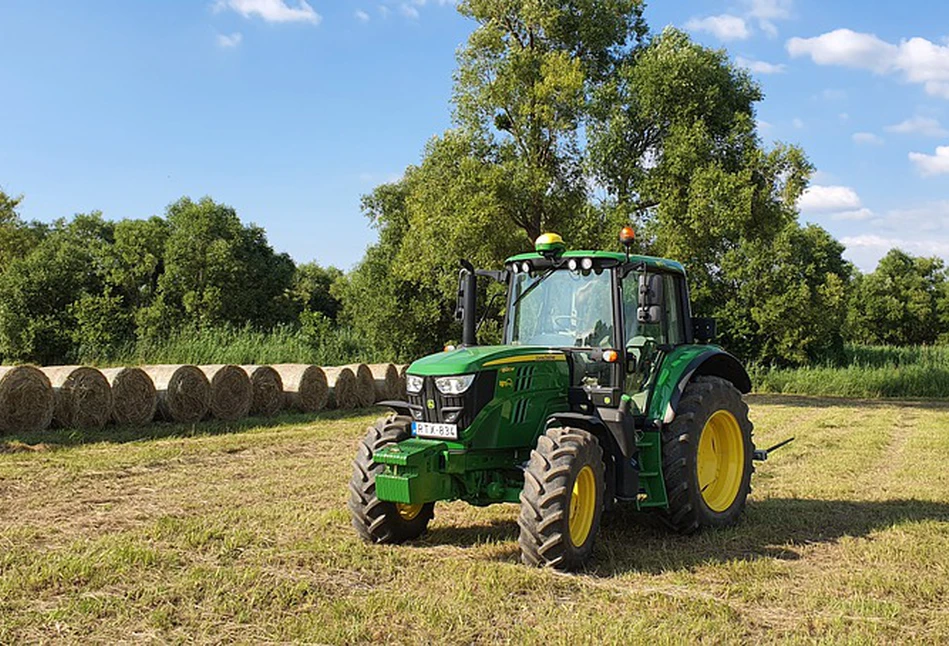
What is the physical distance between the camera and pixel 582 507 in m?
5.45

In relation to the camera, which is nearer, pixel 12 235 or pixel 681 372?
pixel 681 372

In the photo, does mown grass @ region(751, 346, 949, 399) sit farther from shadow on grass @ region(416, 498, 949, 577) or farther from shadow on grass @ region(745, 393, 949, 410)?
shadow on grass @ region(416, 498, 949, 577)

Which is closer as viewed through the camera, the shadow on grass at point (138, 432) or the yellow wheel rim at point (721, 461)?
the yellow wheel rim at point (721, 461)

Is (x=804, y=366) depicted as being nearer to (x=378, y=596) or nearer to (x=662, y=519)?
(x=662, y=519)

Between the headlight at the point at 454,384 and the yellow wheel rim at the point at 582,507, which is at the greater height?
the headlight at the point at 454,384

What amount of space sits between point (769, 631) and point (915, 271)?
57.1 m

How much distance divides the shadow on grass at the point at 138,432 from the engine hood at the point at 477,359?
626 cm

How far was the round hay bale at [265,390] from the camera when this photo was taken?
14656mm

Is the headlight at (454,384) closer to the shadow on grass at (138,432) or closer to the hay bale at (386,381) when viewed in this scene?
the shadow on grass at (138,432)

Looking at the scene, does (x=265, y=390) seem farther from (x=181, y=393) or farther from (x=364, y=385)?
(x=364, y=385)

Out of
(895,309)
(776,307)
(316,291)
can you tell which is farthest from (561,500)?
(895,309)

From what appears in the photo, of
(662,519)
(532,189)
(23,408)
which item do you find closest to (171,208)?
(532,189)

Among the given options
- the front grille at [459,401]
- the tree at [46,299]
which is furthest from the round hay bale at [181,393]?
the tree at [46,299]

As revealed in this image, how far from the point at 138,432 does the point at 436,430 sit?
7563 mm
